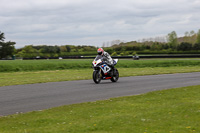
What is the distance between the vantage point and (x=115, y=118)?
336 inches

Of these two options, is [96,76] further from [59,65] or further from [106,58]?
[59,65]

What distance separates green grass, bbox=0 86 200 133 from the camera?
24.3 feet

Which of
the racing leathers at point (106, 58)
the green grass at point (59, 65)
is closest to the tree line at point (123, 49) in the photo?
the green grass at point (59, 65)

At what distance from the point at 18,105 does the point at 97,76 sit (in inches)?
334

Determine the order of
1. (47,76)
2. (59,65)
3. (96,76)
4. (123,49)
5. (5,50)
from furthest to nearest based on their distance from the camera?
1. (123,49)
2. (5,50)
3. (59,65)
4. (47,76)
5. (96,76)

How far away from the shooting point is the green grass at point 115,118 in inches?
291

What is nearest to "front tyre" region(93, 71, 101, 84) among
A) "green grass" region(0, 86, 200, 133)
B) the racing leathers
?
the racing leathers

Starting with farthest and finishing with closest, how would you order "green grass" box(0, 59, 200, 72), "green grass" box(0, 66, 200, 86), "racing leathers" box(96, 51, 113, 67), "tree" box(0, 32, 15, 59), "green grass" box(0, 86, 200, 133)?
"tree" box(0, 32, 15, 59) → "green grass" box(0, 59, 200, 72) → "green grass" box(0, 66, 200, 86) → "racing leathers" box(96, 51, 113, 67) → "green grass" box(0, 86, 200, 133)

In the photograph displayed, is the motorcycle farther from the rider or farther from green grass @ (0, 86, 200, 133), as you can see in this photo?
green grass @ (0, 86, 200, 133)

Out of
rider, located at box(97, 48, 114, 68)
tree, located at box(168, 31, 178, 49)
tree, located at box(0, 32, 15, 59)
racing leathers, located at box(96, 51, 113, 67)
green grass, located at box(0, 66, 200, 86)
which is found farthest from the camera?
tree, located at box(168, 31, 178, 49)

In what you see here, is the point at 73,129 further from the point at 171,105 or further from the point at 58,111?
the point at 171,105

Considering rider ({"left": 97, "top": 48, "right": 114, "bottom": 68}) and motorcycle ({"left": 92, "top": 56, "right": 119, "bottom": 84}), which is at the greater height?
rider ({"left": 97, "top": 48, "right": 114, "bottom": 68})

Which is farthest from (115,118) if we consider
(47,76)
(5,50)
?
(5,50)

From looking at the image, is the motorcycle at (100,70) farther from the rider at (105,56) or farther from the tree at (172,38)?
the tree at (172,38)
